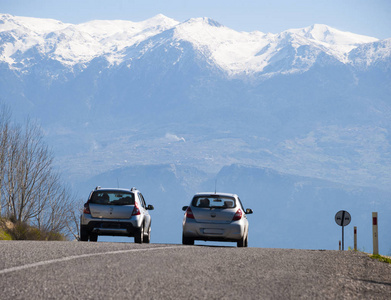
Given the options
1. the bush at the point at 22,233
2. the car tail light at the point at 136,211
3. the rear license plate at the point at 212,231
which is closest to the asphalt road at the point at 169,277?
the rear license plate at the point at 212,231

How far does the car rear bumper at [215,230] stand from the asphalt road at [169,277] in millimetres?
6041

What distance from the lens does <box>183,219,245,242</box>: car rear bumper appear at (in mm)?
18859

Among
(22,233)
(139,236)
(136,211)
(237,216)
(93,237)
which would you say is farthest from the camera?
(22,233)

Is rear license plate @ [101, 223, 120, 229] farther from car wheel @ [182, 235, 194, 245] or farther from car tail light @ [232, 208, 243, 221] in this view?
car tail light @ [232, 208, 243, 221]

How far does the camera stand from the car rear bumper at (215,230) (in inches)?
742

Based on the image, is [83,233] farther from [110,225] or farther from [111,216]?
[111,216]

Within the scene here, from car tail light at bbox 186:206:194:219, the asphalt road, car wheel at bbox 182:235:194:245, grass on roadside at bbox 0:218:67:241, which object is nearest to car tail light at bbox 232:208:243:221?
car tail light at bbox 186:206:194:219

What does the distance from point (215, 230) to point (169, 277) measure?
396 inches

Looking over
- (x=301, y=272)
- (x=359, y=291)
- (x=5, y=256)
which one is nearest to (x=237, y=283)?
(x=359, y=291)

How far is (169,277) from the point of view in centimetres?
884

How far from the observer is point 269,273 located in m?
10.2

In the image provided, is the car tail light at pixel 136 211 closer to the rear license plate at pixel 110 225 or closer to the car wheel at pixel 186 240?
the rear license plate at pixel 110 225

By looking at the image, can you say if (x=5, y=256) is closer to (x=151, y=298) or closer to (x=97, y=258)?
(x=97, y=258)

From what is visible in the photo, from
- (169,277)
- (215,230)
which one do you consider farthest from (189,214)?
(169,277)
